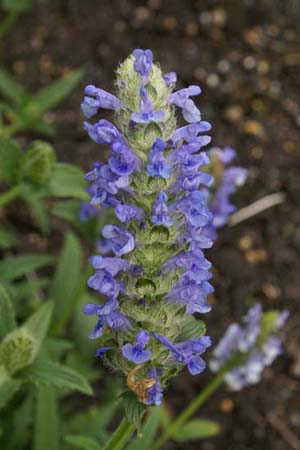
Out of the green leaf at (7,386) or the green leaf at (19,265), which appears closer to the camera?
the green leaf at (7,386)

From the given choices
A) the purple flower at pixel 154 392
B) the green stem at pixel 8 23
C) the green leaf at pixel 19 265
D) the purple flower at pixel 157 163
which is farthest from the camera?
the green stem at pixel 8 23

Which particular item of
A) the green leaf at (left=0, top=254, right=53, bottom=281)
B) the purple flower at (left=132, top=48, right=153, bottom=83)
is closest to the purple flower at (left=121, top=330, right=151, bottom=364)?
the purple flower at (left=132, top=48, right=153, bottom=83)

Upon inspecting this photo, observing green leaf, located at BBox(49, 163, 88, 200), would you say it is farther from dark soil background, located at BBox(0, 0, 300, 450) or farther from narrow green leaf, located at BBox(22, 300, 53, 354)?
dark soil background, located at BBox(0, 0, 300, 450)

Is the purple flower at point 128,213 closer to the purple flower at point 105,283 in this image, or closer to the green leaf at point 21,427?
the purple flower at point 105,283

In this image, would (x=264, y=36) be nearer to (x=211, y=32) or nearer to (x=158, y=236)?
(x=211, y=32)

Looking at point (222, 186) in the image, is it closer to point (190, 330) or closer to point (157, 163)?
point (190, 330)

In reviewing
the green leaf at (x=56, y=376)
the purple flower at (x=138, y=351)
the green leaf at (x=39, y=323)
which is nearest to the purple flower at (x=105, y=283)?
the purple flower at (x=138, y=351)

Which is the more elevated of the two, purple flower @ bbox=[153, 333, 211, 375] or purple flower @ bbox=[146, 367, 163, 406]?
purple flower @ bbox=[153, 333, 211, 375]
